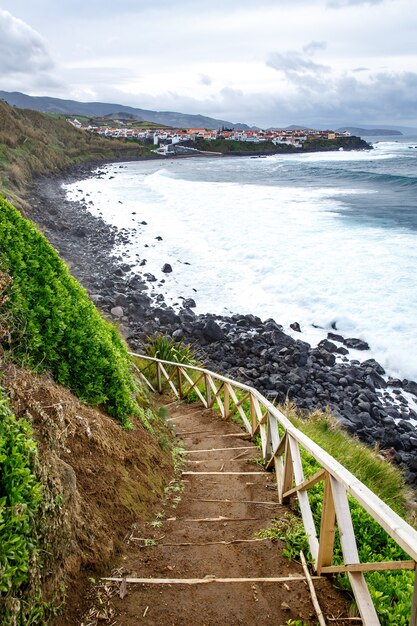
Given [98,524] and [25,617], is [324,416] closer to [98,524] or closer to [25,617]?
[98,524]

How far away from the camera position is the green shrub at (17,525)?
93.2 inches

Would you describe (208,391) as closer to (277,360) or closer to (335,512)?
(277,360)

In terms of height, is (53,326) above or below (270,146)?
below

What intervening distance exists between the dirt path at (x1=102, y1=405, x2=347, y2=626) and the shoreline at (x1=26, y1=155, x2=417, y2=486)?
6093mm

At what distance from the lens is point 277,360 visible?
14133mm

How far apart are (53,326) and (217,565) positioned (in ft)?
9.36

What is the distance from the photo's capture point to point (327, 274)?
20.9 metres

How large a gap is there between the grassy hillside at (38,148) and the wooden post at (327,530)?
27.7 metres

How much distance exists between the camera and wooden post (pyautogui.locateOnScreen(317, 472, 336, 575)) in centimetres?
340

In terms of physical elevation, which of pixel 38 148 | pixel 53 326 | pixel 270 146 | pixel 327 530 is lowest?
pixel 327 530

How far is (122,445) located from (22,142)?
2197 inches

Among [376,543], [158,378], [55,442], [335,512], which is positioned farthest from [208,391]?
[335,512]

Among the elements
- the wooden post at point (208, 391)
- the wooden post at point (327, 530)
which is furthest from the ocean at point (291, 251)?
the wooden post at point (327, 530)

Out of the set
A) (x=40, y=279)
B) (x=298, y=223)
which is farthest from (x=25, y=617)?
(x=298, y=223)
